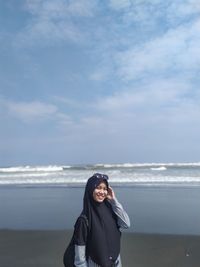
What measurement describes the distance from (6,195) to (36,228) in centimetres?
707

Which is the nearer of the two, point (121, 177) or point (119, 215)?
point (119, 215)

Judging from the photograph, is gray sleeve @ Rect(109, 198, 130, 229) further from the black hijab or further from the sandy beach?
the sandy beach

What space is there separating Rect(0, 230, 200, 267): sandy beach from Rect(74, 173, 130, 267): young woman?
321 centimetres

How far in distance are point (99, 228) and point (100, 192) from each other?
289 millimetres

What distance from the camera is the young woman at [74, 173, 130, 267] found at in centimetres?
316

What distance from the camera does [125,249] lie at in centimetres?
708

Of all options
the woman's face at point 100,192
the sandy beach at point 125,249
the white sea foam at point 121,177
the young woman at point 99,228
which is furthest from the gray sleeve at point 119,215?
the white sea foam at point 121,177

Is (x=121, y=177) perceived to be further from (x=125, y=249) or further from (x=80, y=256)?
(x=80, y=256)

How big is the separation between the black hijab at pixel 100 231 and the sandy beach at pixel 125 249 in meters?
3.22

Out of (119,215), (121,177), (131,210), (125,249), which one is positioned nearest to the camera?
(119,215)

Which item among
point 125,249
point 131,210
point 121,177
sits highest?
point 121,177

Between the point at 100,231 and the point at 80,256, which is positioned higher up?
the point at 100,231

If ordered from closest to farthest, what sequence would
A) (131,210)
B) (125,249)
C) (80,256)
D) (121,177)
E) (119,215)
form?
(80,256)
(119,215)
(125,249)
(131,210)
(121,177)

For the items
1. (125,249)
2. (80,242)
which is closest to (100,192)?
(80,242)
